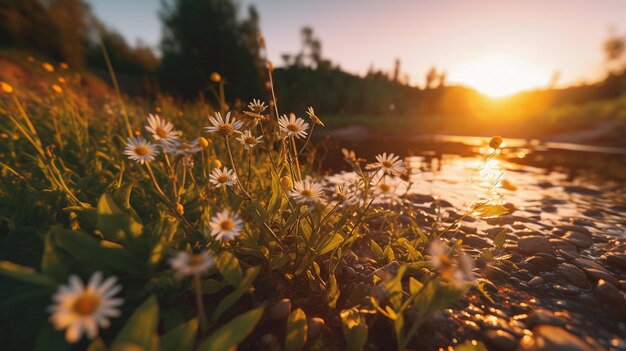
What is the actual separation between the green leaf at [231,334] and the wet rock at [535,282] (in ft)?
5.53

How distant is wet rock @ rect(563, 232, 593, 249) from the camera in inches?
87.5

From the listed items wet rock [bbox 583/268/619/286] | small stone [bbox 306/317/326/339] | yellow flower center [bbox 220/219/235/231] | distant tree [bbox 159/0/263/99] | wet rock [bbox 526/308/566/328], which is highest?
distant tree [bbox 159/0/263/99]

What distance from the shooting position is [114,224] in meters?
1.21

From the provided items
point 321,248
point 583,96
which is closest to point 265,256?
point 321,248

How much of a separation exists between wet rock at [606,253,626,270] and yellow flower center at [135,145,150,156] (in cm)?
310

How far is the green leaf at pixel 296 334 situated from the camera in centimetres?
108

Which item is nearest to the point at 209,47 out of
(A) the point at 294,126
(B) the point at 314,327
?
(A) the point at 294,126

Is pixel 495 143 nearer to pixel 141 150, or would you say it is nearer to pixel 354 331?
pixel 354 331

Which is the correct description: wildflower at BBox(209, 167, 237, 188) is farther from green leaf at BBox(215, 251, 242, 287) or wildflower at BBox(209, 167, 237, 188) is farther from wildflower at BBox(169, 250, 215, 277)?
wildflower at BBox(169, 250, 215, 277)

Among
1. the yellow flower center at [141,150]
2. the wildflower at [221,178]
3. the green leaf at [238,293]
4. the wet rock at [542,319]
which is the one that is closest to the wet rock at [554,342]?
the wet rock at [542,319]

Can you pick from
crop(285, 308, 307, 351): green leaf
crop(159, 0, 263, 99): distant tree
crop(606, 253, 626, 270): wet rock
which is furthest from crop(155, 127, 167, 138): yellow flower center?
crop(159, 0, 263, 99): distant tree

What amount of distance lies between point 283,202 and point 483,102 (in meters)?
45.2

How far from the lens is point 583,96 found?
34.9 m

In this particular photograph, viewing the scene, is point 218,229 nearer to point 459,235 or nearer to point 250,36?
point 459,235
